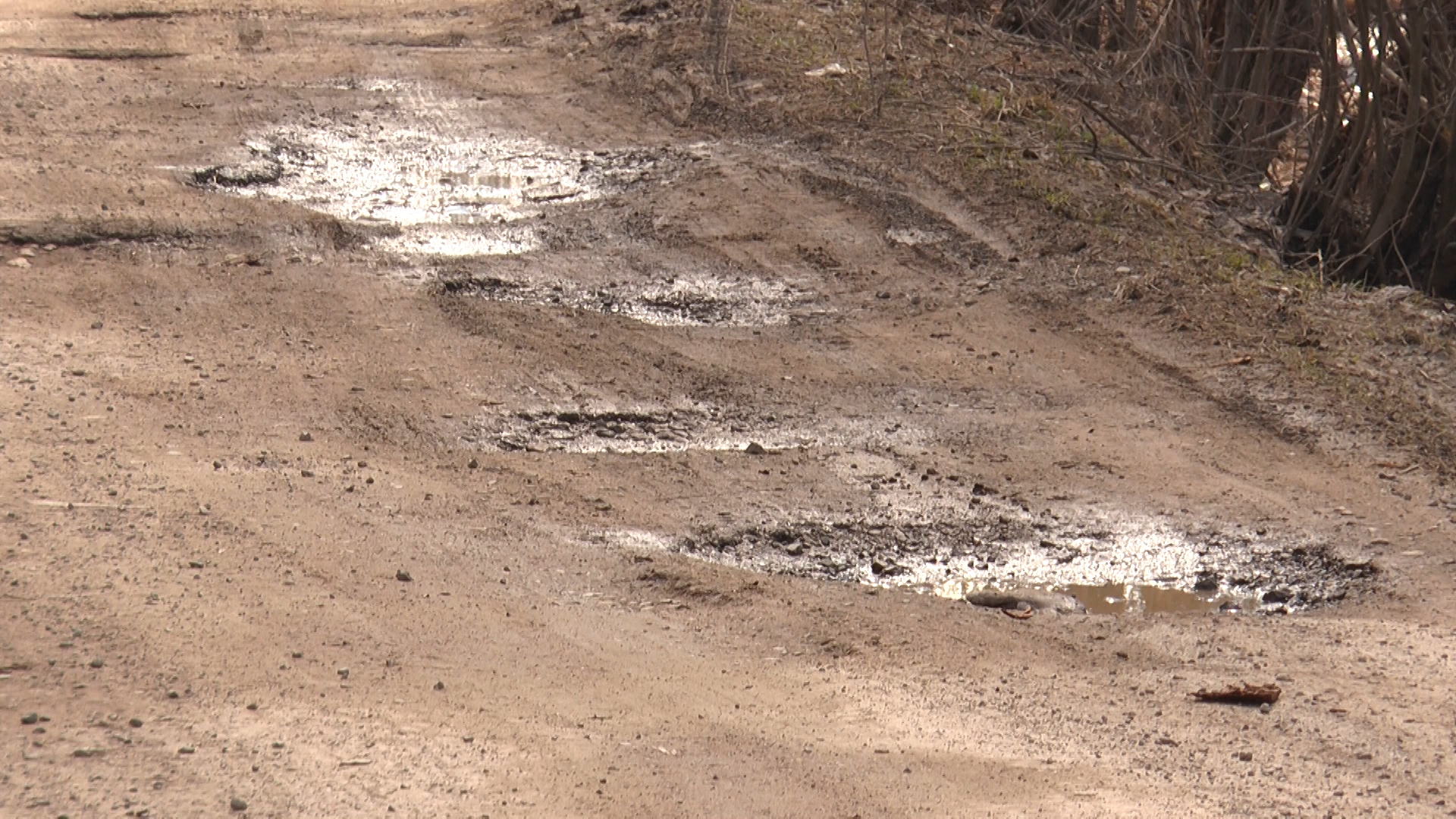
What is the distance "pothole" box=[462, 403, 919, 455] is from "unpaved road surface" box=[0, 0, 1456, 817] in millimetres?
19

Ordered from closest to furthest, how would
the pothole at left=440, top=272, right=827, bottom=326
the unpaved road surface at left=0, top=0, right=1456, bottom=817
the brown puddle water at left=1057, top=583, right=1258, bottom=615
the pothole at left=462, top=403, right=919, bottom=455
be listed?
the unpaved road surface at left=0, top=0, right=1456, bottom=817
the brown puddle water at left=1057, top=583, right=1258, bottom=615
the pothole at left=462, top=403, right=919, bottom=455
the pothole at left=440, top=272, right=827, bottom=326

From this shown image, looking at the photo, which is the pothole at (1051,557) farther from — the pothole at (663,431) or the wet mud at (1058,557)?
the pothole at (663,431)

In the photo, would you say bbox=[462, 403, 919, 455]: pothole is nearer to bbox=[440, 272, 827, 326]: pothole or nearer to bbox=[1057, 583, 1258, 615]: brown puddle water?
bbox=[440, 272, 827, 326]: pothole

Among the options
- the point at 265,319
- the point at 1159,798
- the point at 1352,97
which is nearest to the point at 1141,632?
the point at 1159,798

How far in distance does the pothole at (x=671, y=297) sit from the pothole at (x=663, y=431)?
854 mm

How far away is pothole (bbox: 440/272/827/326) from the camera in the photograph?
6535mm

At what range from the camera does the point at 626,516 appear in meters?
4.97

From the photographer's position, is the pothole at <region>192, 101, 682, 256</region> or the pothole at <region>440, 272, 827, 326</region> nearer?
the pothole at <region>440, 272, 827, 326</region>

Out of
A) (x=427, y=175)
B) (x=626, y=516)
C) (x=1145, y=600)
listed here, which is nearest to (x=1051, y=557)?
(x=1145, y=600)


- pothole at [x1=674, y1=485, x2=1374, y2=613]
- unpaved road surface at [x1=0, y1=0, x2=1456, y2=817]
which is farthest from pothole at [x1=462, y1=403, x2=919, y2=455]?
pothole at [x1=674, y1=485, x2=1374, y2=613]

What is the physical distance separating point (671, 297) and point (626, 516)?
1918 millimetres

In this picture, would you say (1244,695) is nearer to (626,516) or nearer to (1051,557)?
(1051,557)

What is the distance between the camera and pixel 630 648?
13.8 ft

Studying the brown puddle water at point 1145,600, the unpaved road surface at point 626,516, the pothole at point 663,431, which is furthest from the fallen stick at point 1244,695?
the pothole at point 663,431
